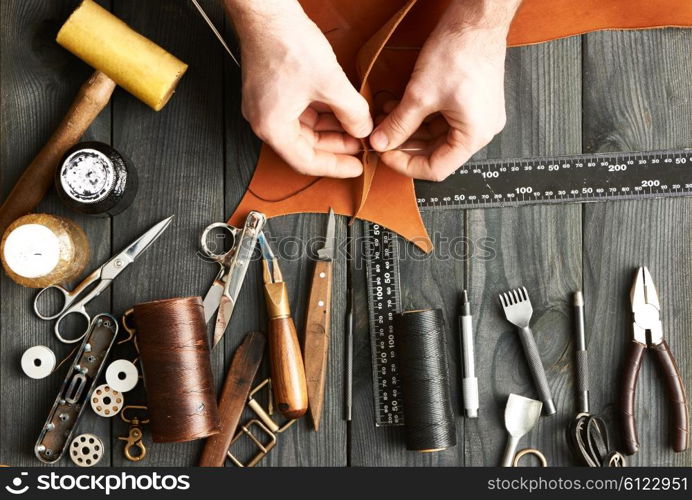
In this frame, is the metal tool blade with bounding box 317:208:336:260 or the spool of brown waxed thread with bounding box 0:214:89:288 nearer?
the spool of brown waxed thread with bounding box 0:214:89:288

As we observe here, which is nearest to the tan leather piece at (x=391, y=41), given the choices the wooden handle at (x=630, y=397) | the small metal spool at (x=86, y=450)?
the wooden handle at (x=630, y=397)

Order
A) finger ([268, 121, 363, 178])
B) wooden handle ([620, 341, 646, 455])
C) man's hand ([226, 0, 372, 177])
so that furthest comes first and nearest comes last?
wooden handle ([620, 341, 646, 455]) → finger ([268, 121, 363, 178]) → man's hand ([226, 0, 372, 177])

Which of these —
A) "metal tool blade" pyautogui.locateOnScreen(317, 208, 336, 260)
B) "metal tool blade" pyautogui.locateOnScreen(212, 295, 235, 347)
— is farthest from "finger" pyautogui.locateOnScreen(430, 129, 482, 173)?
"metal tool blade" pyautogui.locateOnScreen(212, 295, 235, 347)

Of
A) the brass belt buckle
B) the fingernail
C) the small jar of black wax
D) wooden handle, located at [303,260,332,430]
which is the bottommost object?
the brass belt buckle

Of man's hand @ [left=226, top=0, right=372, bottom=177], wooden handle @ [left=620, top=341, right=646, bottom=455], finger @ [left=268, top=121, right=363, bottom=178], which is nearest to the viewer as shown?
man's hand @ [left=226, top=0, right=372, bottom=177]

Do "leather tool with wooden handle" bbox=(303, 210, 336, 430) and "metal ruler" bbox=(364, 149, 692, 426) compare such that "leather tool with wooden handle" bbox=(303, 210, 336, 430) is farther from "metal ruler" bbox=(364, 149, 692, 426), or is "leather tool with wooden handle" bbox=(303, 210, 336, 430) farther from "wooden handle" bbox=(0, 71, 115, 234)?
"wooden handle" bbox=(0, 71, 115, 234)

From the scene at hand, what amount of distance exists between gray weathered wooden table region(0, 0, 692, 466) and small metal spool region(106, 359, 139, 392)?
102 mm

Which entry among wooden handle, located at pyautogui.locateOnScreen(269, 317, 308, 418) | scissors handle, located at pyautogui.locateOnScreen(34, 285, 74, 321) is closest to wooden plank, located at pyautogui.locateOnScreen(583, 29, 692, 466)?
wooden handle, located at pyautogui.locateOnScreen(269, 317, 308, 418)

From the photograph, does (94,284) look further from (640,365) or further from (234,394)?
(640,365)

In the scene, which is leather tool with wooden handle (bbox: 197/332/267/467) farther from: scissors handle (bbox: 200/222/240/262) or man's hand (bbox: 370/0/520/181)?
man's hand (bbox: 370/0/520/181)

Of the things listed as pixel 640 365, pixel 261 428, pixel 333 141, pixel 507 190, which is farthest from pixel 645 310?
pixel 261 428

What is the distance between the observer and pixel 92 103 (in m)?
1.45

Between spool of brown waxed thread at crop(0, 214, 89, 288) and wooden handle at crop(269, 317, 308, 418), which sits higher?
spool of brown waxed thread at crop(0, 214, 89, 288)

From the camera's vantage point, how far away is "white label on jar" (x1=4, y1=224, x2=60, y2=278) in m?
1.37
